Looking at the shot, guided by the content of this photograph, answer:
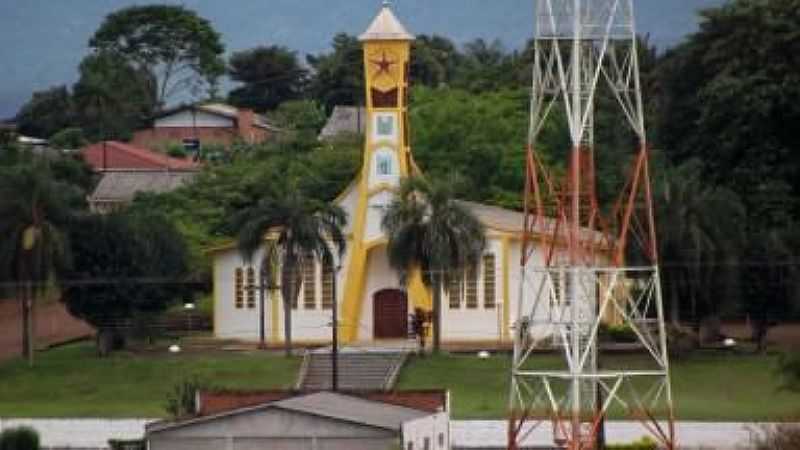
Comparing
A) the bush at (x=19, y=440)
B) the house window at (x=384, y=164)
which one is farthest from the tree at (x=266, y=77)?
the bush at (x=19, y=440)

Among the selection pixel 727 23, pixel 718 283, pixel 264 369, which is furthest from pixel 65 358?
pixel 727 23

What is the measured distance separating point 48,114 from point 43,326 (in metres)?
58.2

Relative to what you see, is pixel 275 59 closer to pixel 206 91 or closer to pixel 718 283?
pixel 206 91

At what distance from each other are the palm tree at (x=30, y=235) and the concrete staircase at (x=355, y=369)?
23.3 feet

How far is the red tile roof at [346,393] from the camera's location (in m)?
67.8

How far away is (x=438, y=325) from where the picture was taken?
85.8 m

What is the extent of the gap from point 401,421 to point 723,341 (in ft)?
85.2

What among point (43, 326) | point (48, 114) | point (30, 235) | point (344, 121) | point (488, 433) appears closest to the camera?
point (488, 433)

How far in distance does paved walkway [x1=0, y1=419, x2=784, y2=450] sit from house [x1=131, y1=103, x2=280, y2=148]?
73.2 m

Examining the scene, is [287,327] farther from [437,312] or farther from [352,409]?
[352,409]

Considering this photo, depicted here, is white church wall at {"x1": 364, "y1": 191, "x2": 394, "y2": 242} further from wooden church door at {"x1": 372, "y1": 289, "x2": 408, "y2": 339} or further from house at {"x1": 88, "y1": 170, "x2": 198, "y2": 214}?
house at {"x1": 88, "y1": 170, "x2": 198, "y2": 214}

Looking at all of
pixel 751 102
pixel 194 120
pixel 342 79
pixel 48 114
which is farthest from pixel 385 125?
pixel 342 79

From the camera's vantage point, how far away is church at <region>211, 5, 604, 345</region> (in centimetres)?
8969

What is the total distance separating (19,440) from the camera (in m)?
67.9
